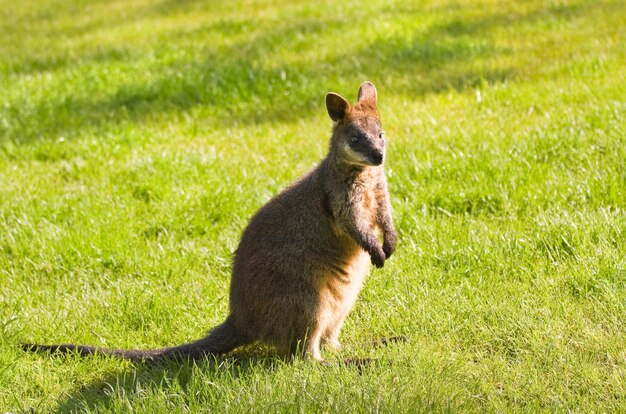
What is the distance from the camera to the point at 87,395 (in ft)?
14.2

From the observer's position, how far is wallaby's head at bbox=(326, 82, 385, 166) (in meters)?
4.54

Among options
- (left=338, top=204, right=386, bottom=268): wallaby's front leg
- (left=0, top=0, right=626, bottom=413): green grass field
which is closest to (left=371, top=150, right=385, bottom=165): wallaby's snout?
(left=338, top=204, right=386, bottom=268): wallaby's front leg

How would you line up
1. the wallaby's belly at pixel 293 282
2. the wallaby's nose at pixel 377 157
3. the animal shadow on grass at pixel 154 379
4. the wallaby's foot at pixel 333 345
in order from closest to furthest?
the animal shadow on grass at pixel 154 379, the wallaby's belly at pixel 293 282, the wallaby's nose at pixel 377 157, the wallaby's foot at pixel 333 345

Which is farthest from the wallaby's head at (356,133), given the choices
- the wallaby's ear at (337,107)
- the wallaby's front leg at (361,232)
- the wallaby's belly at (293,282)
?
the wallaby's belly at (293,282)

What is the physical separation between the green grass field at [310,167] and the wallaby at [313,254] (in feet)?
0.46

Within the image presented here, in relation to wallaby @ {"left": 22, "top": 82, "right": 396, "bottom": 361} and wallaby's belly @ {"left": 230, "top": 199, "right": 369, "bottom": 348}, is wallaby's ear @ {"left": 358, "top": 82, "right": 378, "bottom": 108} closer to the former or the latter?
wallaby @ {"left": 22, "top": 82, "right": 396, "bottom": 361}

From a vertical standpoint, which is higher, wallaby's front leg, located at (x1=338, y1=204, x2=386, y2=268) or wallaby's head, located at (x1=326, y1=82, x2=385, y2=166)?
wallaby's head, located at (x1=326, y1=82, x2=385, y2=166)

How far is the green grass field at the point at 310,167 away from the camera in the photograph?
4168 millimetres

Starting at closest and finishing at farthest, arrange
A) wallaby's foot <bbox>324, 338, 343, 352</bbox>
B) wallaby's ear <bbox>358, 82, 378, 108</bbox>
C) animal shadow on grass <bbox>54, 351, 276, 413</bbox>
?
animal shadow on grass <bbox>54, 351, 276, 413</bbox> < wallaby's foot <bbox>324, 338, 343, 352</bbox> < wallaby's ear <bbox>358, 82, 378, 108</bbox>

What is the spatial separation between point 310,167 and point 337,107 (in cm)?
235

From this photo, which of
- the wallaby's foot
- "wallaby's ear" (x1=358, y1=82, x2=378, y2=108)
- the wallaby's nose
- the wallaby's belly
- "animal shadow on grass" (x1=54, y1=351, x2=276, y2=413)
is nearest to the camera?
"animal shadow on grass" (x1=54, y1=351, x2=276, y2=413)

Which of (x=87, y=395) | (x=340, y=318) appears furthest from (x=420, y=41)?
(x=87, y=395)

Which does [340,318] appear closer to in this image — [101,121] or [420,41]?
[101,121]

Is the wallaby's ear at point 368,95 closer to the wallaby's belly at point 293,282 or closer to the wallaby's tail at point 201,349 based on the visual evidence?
the wallaby's belly at point 293,282
